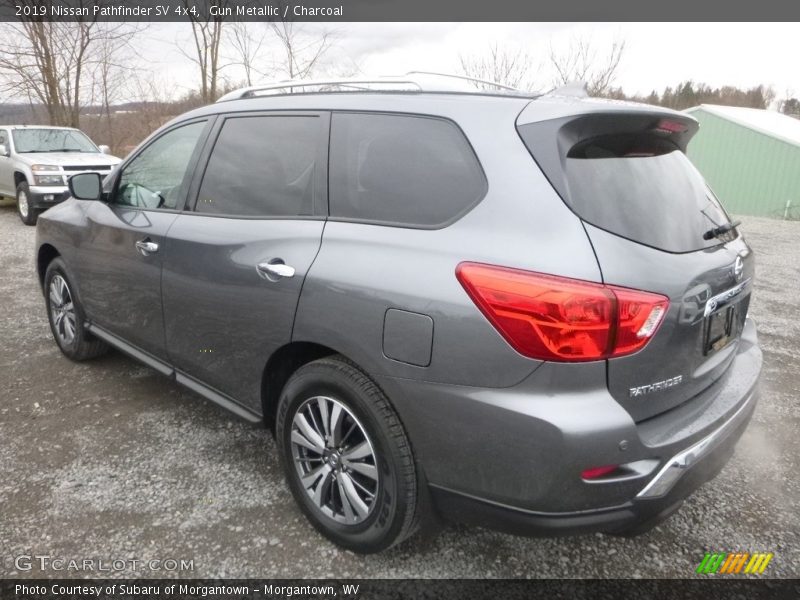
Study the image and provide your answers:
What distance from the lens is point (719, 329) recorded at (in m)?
2.13

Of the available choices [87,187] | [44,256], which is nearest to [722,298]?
[87,187]

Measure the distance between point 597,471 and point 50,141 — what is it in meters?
13.0

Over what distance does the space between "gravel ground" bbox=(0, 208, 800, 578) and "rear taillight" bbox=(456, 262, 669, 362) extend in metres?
0.98

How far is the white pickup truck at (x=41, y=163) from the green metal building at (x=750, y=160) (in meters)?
24.4

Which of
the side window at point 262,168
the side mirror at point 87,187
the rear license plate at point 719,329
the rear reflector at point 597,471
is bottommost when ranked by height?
the rear reflector at point 597,471

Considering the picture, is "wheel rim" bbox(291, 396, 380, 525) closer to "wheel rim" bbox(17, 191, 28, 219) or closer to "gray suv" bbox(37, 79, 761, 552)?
"gray suv" bbox(37, 79, 761, 552)

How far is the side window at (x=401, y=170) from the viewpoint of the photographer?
198 centimetres

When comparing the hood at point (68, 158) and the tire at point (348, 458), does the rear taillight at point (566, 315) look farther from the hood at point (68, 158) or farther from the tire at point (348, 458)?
the hood at point (68, 158)

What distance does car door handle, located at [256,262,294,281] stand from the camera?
2.31 m

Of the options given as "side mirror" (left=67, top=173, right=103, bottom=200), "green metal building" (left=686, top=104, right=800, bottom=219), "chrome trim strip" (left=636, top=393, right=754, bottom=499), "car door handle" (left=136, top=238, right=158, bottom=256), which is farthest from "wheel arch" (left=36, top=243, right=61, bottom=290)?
"green metal building" (left=686, top=104, right=800, bottom=219)

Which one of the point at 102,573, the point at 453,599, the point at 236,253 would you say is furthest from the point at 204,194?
the point at 453,599

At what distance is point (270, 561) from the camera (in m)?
2.31

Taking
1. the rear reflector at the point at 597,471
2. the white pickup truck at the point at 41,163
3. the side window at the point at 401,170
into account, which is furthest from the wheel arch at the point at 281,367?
the white pickup truck at the point at 41,163

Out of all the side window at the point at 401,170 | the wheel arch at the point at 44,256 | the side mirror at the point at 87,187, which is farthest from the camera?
the wheel arch at the point at 44,256
